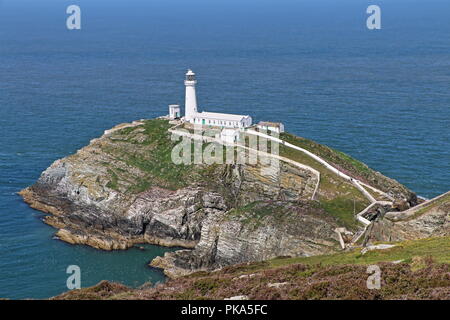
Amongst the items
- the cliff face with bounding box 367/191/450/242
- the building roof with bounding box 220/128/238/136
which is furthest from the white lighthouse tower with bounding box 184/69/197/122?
the cliff face with bounding box 367/191/450/242

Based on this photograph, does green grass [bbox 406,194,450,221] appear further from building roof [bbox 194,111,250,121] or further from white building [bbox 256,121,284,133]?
building roof [bbox 194,111,250,121]

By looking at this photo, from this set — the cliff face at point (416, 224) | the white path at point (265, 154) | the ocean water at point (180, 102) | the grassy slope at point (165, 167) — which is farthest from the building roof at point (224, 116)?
the cliff face at point (416, 224)

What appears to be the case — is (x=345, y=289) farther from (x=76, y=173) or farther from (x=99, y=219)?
(x=76, y=173)

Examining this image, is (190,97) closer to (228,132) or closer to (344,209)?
(228,132)

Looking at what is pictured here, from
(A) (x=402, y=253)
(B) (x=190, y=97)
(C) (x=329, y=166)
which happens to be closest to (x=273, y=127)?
(C) (x=329, y=166)

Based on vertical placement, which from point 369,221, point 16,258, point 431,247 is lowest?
point 16,258

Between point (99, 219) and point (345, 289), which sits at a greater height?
point (345, 289)
